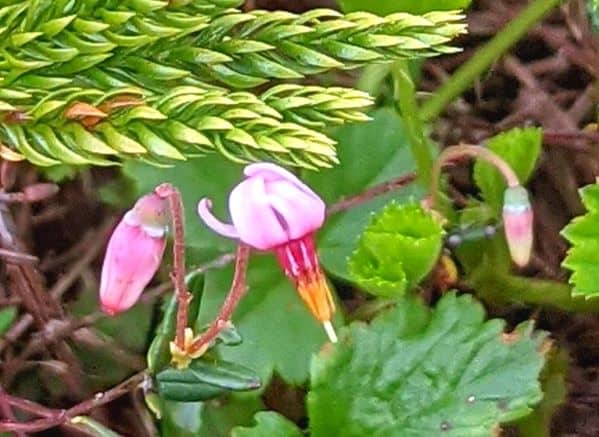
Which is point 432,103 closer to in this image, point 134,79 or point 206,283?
point 206,283

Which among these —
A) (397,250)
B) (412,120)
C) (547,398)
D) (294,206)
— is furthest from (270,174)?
(547,398)

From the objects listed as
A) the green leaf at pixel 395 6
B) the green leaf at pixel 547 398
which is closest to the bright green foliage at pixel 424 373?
the green leaf at pixel 547 398

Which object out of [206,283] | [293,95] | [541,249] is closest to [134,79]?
[293,95]

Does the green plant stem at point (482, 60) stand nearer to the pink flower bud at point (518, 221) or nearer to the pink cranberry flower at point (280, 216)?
the pink flower bud at point (518, 221)

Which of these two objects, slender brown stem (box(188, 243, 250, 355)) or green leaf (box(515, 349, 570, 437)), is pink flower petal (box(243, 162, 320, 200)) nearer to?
slender brown stem (box(188, 243, 250, 355))

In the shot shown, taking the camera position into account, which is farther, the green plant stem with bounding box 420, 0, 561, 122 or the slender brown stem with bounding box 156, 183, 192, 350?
the green plant stem with bounding box 420, 0, 561, 122

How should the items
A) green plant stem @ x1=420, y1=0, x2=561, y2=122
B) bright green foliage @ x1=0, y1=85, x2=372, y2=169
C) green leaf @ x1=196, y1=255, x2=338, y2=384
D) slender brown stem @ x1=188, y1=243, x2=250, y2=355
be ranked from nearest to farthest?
bright green foliage @ x1=0, y1=85, x2=372, y2=169 → slender brown stem @ x1=188, y1=243, x2=250, y2=355 → green leaf @ x1=196, y1=255, x2=338, y2=384 → green plant stem @ x1=420, y1=0, x2=561, y2=122

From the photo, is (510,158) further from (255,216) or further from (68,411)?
(68,411)

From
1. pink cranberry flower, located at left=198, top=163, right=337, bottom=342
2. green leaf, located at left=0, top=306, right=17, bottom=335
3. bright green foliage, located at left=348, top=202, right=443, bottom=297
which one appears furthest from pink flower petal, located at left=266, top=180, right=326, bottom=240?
green leaf, located at left=0, top=306, right=17, bottom=335
